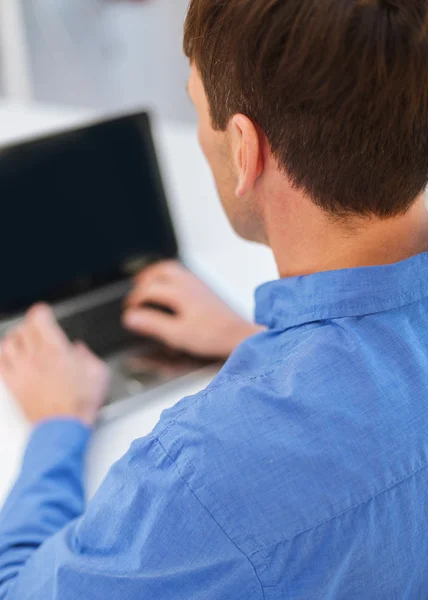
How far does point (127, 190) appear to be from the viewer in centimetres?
116

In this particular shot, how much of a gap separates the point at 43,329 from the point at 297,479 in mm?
614

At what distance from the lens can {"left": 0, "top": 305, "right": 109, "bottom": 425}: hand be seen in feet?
3.00

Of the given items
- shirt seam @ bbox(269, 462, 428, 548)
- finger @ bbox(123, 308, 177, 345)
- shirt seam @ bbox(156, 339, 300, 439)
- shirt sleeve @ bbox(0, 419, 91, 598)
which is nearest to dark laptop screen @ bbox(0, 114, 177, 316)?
finger @ bbox(123, 308, 177, 345)

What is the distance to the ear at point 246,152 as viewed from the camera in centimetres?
58

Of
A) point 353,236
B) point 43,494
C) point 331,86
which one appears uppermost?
point 331,86

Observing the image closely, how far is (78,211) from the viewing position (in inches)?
44.6

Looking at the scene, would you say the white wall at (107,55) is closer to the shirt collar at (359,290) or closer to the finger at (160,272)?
the finger at (160,272)

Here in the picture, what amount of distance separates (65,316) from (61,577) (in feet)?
1.93

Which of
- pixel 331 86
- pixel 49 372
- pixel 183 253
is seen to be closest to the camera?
pixel 331 86

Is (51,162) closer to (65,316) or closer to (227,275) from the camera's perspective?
(65,316)

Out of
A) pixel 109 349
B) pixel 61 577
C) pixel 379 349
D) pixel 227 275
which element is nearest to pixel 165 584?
pixel 61 577

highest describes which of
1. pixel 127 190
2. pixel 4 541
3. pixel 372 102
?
pixel 372 102

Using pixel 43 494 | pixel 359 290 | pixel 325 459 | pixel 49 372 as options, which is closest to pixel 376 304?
pixel 359 290

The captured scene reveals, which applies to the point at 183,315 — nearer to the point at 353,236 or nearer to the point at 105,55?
the point at 353,236
